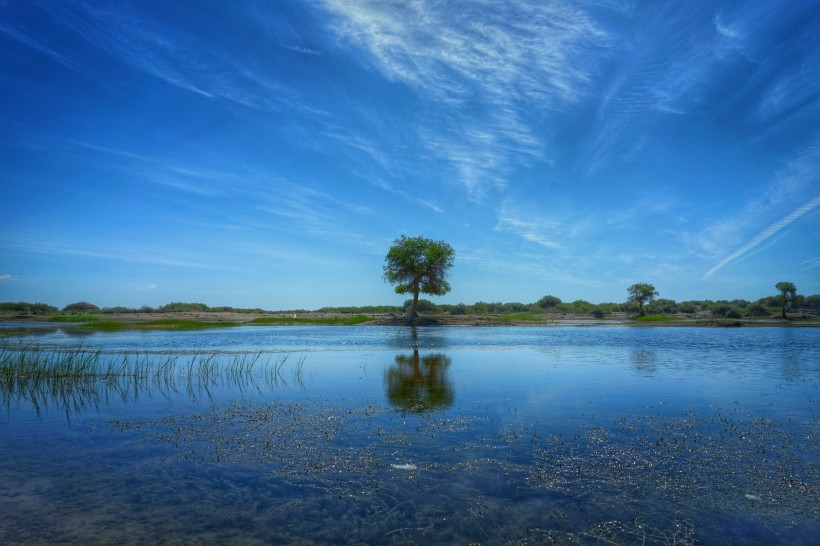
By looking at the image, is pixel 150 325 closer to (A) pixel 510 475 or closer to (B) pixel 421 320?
(B) pixel 421 320

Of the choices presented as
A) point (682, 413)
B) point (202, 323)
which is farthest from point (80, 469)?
point (202, 323)

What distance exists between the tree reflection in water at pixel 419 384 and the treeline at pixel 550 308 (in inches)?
2395

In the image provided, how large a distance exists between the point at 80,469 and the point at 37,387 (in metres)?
11.4

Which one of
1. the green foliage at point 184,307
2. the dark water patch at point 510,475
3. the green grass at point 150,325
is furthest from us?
the green foliage at point 184,307

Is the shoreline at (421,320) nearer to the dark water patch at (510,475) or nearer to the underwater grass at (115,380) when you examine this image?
the underwater grass at (115,380)

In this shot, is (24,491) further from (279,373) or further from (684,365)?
(684,365)

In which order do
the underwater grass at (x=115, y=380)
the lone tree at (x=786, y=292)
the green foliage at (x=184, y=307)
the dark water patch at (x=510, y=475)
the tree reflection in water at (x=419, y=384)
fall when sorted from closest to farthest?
the dark water patch at (x=510, y=475)
the tree reflection in water at (x=419, y=384)
the underwater grass at (x=115, y=380)
the lone tree at (x=786, y=292)
the green foliage at (x=184, y=307)

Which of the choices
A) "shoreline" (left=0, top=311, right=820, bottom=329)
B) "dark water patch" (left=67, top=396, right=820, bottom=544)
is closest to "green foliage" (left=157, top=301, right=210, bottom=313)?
"shoreline" (left=0, top=311, right=820, bottom=329)

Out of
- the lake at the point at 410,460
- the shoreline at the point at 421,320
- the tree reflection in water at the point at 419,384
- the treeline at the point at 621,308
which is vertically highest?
the treeline at the point at 621,308

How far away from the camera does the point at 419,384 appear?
1733 cm

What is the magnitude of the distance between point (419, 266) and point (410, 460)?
59.1 meters

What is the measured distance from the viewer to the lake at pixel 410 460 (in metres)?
6.23

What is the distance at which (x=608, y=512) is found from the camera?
259 inches

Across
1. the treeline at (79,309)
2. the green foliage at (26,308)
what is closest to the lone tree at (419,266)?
the treeline at (79,309)
